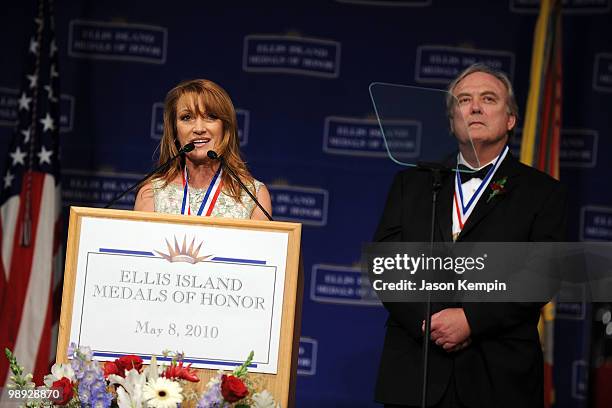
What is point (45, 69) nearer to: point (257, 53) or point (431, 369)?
point (257, 53)

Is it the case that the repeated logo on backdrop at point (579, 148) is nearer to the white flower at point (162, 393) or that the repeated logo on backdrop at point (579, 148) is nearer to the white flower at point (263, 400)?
the white flower at point (263, 400)

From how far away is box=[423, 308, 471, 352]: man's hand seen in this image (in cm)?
309

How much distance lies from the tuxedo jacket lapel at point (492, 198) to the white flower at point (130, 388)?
1.42 m

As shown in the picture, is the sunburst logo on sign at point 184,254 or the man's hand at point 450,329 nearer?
the sunburst logo on sign at point 184,254

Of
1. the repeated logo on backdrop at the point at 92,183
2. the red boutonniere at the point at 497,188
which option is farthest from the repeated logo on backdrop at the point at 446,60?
the red boutonniere at the point at 497,188

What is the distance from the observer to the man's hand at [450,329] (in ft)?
10.1

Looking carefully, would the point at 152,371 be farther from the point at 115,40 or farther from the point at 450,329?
the point at 115,40

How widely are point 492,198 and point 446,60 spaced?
7.12ft

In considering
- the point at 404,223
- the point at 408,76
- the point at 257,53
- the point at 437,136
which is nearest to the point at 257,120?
the point at 257,53

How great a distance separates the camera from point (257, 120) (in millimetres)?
5367

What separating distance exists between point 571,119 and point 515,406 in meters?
2.45

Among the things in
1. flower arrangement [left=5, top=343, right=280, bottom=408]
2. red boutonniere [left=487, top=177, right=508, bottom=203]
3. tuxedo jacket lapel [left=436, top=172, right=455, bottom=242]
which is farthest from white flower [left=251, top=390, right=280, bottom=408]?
red boutonniere [left=487, top=177, right=508, bottom=203]

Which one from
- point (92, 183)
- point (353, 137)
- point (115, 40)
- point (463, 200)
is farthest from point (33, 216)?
point (463, 200)

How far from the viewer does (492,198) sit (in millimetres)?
3266
